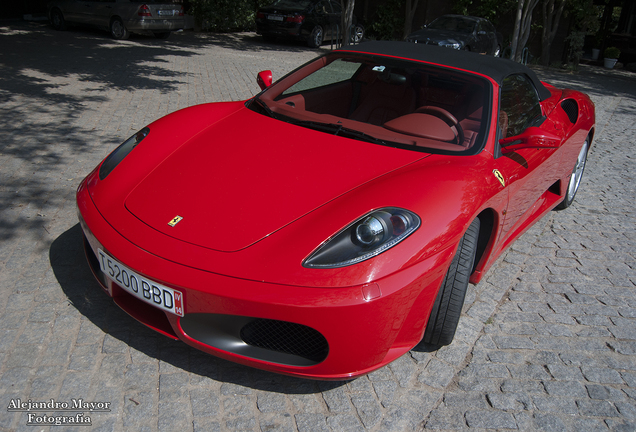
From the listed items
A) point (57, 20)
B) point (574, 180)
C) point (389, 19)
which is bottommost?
point (574, 180)

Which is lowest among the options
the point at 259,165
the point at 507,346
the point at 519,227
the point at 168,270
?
the point at 507,346

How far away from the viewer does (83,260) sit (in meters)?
3.18

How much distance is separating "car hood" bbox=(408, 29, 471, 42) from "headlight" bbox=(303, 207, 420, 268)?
11807mm

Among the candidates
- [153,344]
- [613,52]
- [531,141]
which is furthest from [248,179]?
[613,52]

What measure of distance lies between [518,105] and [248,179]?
203 cm

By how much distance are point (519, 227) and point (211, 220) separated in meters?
2.20

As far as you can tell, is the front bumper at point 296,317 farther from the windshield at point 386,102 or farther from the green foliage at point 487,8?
the green foliage at point 487,8

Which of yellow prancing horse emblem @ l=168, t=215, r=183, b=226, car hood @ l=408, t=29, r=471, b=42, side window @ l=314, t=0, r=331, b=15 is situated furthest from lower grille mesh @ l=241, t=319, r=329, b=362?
side window @ l=314, t=0, r=331, b=15

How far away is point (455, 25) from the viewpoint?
13961 mm

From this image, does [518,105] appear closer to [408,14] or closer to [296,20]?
[296,20]

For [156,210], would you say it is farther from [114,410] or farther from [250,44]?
[250,44]

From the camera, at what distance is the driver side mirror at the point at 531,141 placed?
2.91 metres

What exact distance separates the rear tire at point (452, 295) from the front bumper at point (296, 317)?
227 millimetres

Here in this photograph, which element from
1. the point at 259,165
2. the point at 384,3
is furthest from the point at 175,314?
the point at 384,3
